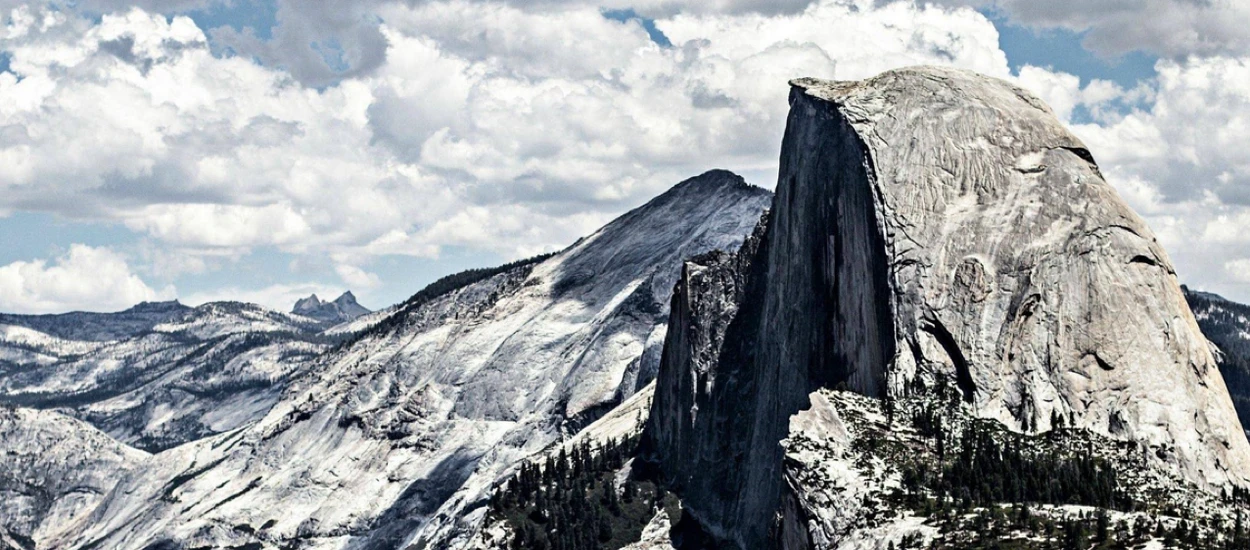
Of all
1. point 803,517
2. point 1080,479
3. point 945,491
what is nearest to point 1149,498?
point 1080,479

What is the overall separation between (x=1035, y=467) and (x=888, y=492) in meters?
16.4

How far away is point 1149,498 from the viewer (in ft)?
630

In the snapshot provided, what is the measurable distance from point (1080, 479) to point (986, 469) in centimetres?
1001

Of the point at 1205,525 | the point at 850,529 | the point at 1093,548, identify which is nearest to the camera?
the point at 1093,548

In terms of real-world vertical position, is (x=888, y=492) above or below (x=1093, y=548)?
above

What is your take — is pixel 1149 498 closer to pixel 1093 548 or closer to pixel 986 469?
pixel 986 469

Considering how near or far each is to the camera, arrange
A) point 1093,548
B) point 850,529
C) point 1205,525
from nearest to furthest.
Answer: point 1093,548, point 1205,525, point 850,529

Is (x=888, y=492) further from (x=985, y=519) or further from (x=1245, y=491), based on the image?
(x=1245, y=491)

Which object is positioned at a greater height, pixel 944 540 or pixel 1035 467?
pixel 1035 467

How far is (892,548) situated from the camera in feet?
586

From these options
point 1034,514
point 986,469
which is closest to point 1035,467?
point 986,469

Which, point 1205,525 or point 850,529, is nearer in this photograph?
point 1205,525

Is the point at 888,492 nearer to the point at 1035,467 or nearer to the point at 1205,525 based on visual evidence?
the point at 1035,467

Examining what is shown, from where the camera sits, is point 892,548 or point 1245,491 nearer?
point 892,548
